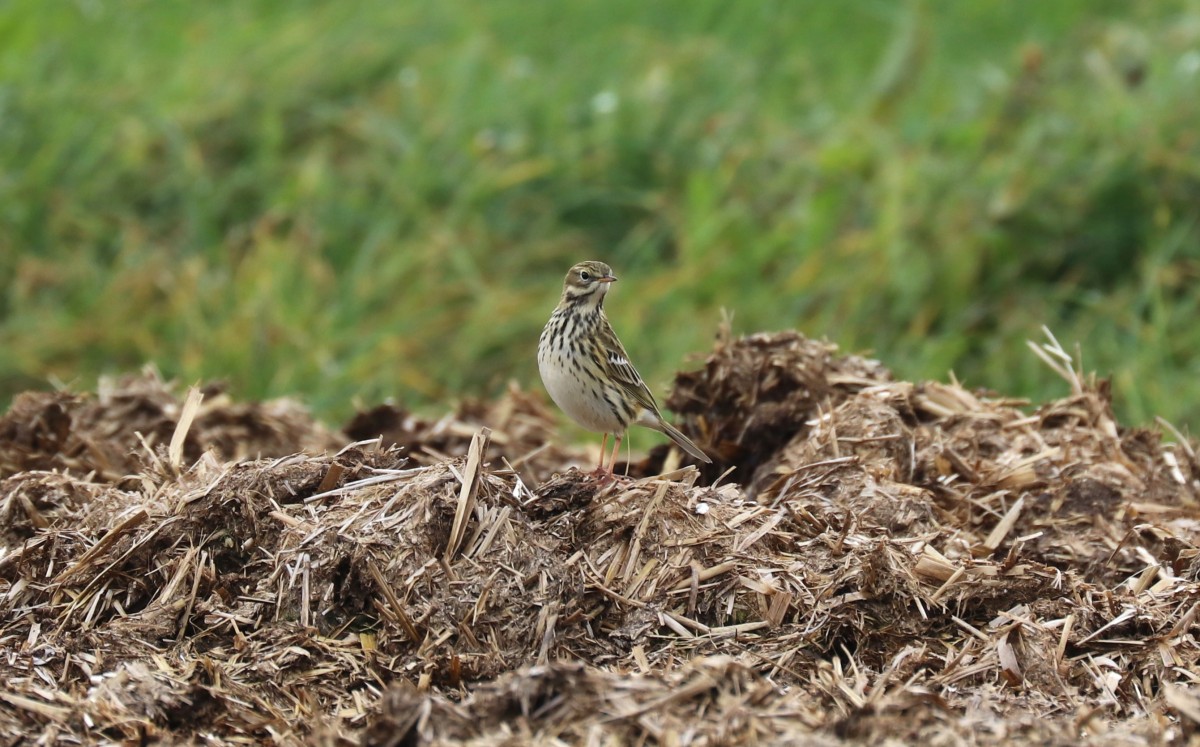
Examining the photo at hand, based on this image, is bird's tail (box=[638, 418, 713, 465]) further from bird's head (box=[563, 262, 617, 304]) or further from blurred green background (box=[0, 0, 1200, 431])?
blurred green background (box=[0, 0, 1200, 431])

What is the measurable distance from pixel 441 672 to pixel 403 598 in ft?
0.84

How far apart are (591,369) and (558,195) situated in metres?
5.52

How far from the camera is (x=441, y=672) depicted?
443cm

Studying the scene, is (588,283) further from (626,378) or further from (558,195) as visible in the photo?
(558,195)

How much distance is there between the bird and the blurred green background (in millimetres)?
2768

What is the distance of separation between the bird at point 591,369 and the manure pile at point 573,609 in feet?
3.53

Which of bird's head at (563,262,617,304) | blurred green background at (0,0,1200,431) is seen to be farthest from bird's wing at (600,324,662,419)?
blurred green background at (0,0,1200,431)

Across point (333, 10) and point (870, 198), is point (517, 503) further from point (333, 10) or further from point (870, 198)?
point (333, 10)

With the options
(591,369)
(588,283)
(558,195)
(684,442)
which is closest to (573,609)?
(684,442)

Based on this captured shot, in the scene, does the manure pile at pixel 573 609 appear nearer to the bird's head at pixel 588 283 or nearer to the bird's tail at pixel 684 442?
the bird's tail at pixel 684 442

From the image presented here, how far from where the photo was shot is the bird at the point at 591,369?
664 centimetres

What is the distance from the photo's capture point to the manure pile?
4004mm

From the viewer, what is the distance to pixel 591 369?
668cm

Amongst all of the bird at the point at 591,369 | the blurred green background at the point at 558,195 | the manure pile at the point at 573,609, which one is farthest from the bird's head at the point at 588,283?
the blurred green background at the point at 558,195
